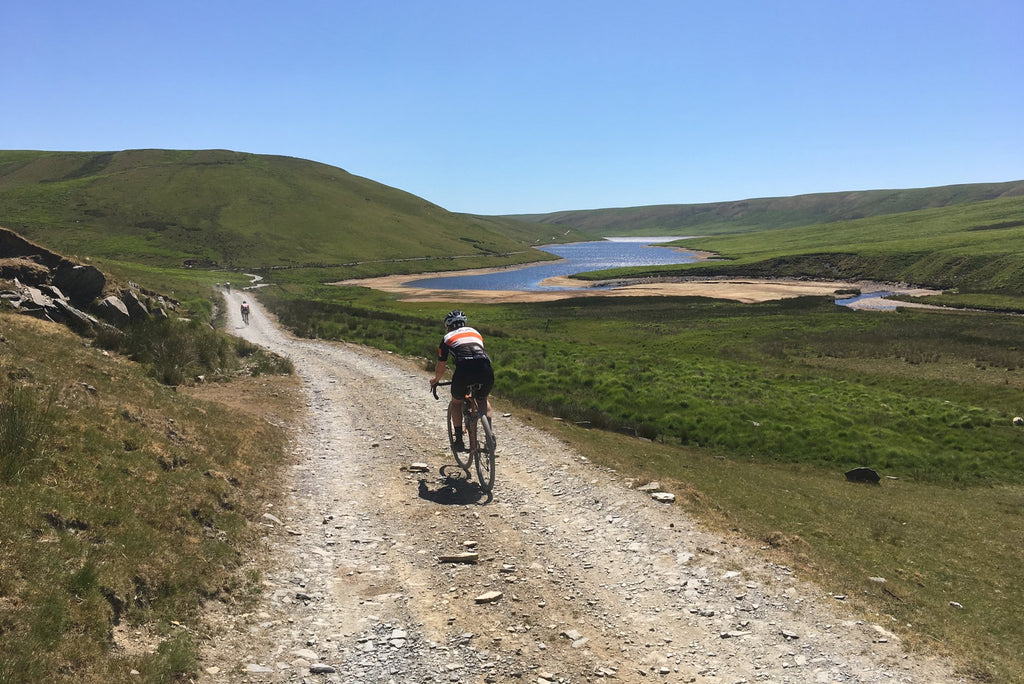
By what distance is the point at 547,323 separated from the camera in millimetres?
76562

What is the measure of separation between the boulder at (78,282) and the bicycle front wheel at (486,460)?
1876cm

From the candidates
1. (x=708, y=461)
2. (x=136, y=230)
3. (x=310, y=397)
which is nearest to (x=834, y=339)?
(x=708, y=461)

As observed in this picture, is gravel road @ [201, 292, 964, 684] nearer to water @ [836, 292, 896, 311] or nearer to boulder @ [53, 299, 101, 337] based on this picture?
boulder @ [53, 299, 101, 337]

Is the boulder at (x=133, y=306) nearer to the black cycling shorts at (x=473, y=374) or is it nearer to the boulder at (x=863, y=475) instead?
the black cycling shorts at (x=473, y=374)

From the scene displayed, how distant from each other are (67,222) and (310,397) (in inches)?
8021

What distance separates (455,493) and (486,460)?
1.05 meters

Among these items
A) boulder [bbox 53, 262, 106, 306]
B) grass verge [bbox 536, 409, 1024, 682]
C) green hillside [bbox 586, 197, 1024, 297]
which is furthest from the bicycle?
green hillside [bbox 586, 197, 1024, 297]

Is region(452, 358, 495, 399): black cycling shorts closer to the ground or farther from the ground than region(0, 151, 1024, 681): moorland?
farther from the ground

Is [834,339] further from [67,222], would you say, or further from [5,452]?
[67,222]

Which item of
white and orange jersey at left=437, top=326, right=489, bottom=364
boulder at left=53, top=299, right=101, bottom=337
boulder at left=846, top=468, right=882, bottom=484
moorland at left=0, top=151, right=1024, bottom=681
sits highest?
boulder at left=53, top=299, right=101, bottom=337

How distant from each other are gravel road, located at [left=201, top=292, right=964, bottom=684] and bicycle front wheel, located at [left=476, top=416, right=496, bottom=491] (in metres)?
0.28

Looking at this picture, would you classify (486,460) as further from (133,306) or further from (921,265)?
(921,265)

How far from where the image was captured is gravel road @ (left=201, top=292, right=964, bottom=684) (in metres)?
6.94

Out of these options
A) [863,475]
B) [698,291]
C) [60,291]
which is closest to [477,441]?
[863,475]
